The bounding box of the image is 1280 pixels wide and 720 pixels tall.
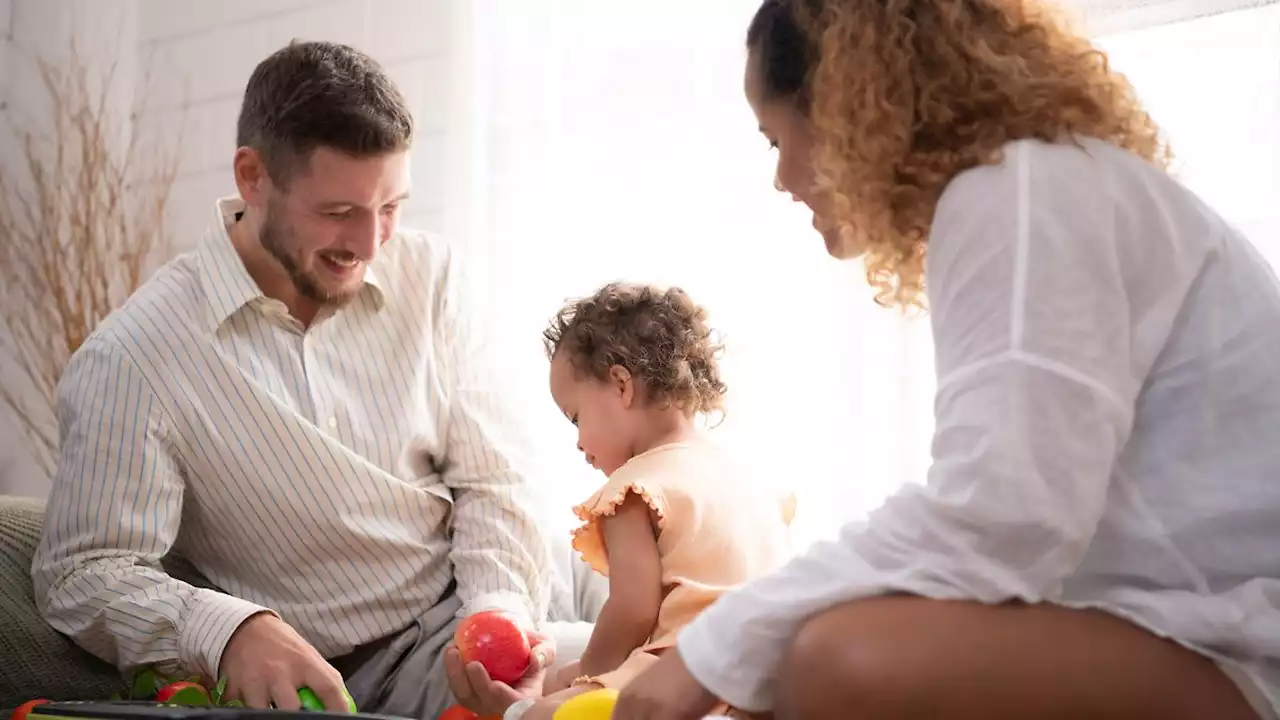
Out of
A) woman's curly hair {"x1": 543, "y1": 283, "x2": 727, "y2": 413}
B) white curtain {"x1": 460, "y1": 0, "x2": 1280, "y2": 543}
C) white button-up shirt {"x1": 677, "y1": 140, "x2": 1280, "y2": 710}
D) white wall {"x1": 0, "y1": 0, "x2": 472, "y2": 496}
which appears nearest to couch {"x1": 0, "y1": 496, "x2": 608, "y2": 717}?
woman's curly hair {"x1": 543, "y1": 283, "x2": 727, "y2": 413}

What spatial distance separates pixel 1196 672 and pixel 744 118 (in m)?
1.69

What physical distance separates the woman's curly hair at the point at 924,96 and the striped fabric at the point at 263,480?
0.90 meters

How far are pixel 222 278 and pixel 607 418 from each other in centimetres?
60

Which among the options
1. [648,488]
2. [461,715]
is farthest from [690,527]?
[461,715]

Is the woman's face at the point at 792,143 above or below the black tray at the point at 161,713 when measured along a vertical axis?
above

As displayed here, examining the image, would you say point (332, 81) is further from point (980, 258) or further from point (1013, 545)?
point (1013, 545)

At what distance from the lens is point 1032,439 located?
3.14 ft

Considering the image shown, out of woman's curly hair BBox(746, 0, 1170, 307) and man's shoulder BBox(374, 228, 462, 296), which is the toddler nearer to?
man's shoulder BBox(374, 228, 462, 296)

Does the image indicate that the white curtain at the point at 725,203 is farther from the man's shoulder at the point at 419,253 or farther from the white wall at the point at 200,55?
the man's shoulder at the point at 419,253

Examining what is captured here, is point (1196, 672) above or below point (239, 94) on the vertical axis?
below

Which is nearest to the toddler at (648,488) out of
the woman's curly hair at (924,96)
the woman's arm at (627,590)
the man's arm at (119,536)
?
the woman's arm at (627,590)

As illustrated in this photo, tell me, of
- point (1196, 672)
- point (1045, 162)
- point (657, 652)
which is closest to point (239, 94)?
point (657, 652)

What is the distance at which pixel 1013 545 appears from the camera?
38.3 inches

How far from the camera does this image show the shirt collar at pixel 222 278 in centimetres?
183
